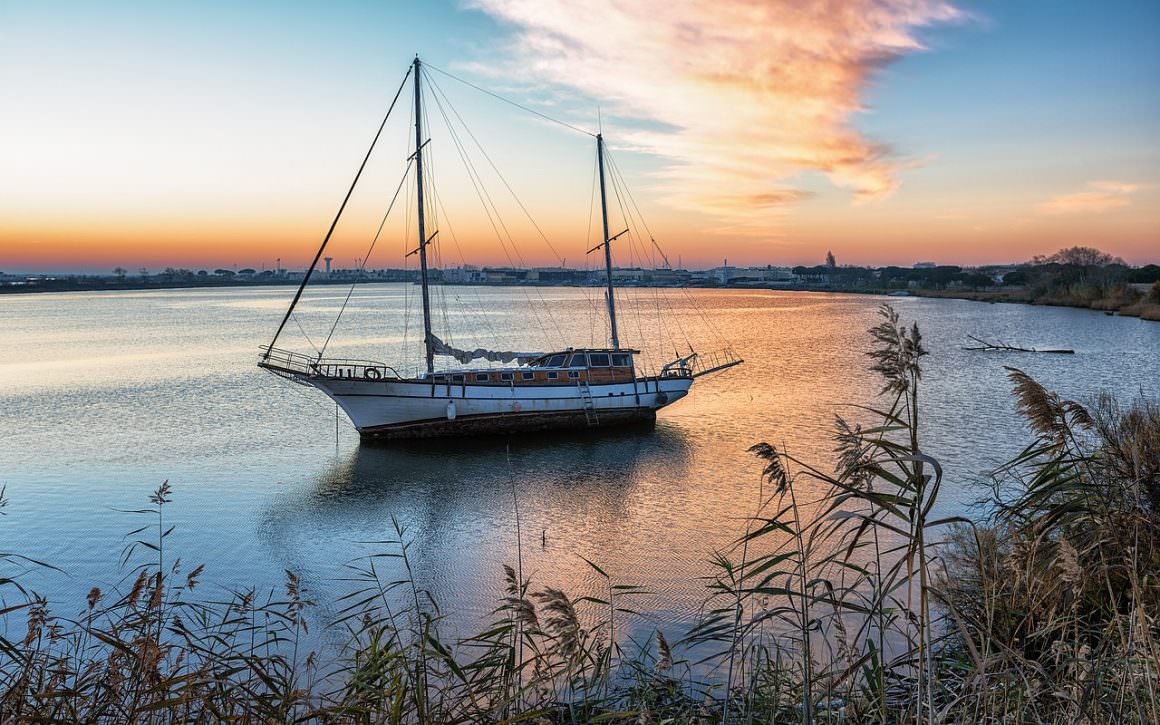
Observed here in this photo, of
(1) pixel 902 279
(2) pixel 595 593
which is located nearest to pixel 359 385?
(2) pixel 595 593

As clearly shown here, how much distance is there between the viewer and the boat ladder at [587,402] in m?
26.5

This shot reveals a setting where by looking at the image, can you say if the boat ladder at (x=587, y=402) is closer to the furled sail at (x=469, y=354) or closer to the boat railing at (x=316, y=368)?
the furled sail at (x=469, y=354)

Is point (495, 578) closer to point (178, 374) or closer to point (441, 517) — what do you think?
point (441, 517)

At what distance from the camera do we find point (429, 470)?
21391mm

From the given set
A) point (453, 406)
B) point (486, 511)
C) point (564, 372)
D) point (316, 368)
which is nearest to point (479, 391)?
point (453, 406)

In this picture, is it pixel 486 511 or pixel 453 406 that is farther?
pixel 453 406

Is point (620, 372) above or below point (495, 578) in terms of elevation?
above

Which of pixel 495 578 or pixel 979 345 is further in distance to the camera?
pixel 979 345

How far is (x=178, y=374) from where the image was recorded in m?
40.0

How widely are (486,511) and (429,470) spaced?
486 cm

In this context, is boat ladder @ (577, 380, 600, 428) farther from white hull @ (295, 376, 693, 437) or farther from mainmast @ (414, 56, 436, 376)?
mainmast @ (414, 56, 436, 376)

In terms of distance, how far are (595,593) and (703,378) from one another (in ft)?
96.4

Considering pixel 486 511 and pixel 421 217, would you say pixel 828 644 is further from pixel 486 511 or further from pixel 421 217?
pixel 421 217

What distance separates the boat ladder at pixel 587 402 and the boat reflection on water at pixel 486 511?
43.9 inches
